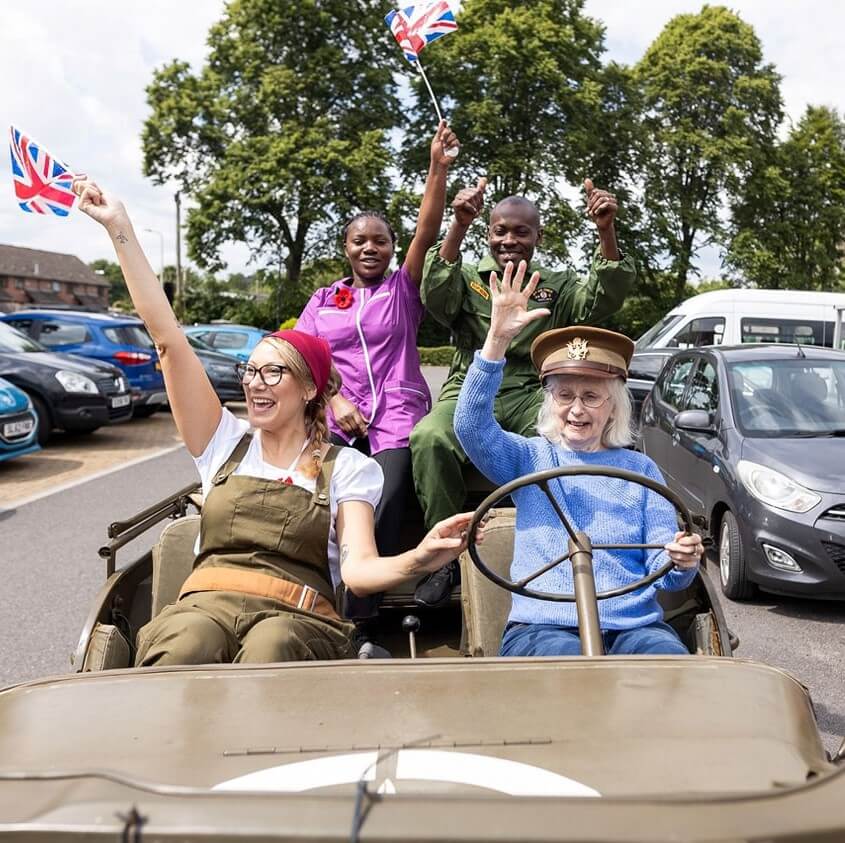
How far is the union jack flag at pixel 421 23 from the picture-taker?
5.67 m

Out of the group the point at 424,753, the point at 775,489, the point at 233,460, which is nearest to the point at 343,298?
the point at 233,460

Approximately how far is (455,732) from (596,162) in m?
34.2

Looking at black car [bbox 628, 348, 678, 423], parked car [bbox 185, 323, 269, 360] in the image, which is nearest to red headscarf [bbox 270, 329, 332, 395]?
black car [bbox 628, 348, 678, 423]

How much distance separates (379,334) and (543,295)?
82 centimetres

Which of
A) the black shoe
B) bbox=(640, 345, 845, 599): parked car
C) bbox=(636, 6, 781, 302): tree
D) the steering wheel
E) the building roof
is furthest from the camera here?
the building roof

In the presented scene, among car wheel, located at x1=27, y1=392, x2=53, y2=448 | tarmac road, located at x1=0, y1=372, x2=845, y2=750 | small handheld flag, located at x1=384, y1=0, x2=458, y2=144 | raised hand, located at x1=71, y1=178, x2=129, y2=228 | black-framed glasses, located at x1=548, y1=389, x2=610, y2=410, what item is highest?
small handheld flag, located at x1=384, y1=0, x2=458, y2=144

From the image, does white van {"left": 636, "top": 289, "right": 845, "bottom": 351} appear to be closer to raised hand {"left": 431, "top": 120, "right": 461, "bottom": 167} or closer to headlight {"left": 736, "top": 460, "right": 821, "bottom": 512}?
headlight {"left": 736, "top": 460, "right": 821, "bottom": 512}

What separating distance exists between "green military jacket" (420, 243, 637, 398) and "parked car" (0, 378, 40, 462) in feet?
23.6

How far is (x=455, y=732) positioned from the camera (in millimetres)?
1808

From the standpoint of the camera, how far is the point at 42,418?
39.7 feet

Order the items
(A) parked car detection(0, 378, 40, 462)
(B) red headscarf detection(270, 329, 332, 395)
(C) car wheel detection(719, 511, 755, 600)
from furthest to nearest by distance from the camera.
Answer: (A) parked car detection(0, 378, 40, 462) → (C) car wheel detection(719, 511, 755, 600) → (B) red headscarf detection(270, 329, 332, 395)

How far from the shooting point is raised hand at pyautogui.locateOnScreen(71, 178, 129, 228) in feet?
10.1

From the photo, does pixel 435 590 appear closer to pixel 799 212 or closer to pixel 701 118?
pixel 701 118

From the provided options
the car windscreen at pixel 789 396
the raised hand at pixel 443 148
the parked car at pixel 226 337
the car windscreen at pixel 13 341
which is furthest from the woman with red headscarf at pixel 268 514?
the parked car at pixel 226 337
